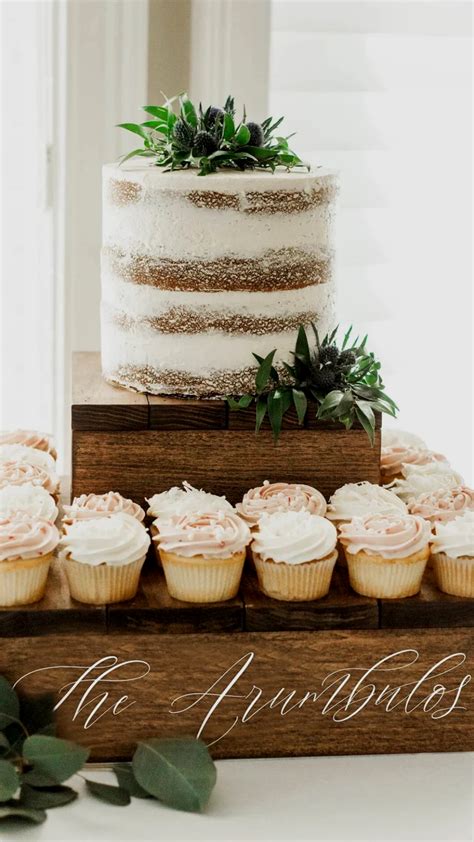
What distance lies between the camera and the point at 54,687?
56.1 inches

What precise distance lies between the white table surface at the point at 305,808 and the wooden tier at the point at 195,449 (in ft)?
1.33

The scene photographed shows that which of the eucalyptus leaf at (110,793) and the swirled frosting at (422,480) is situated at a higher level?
the swirled frosting at (422,480)

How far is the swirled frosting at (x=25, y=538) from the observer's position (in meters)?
1.38

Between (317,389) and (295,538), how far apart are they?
295mm

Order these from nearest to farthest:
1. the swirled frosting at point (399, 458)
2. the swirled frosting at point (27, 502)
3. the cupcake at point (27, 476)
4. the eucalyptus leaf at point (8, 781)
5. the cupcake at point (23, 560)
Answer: the eucalyptus leaf at point (8, 781), the cupcake at point (23, 560), the swirled frosting at point (27, 502), the cupcake at point (27, 476), the swirled frosting at point (399, 458)

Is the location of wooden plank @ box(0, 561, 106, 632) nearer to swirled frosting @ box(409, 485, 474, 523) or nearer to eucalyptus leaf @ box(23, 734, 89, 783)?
eucalyptus leaf @ box(23, 734, 89, 783)

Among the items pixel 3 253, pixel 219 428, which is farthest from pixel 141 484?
pixel 3 253

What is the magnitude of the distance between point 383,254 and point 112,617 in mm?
1499

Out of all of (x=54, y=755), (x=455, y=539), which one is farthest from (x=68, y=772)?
(x=455, y=539)

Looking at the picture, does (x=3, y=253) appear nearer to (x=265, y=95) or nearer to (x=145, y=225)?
(x=265, y=95)

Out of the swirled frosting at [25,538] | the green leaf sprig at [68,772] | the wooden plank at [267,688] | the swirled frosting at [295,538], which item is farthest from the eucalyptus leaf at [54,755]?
the swirled frosting at [295,538]

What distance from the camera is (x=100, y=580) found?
140cm

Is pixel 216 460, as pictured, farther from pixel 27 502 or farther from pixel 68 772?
pixel 68 772

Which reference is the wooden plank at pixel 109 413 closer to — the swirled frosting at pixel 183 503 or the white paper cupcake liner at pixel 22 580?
the swirled frosting at pixel 183 503
